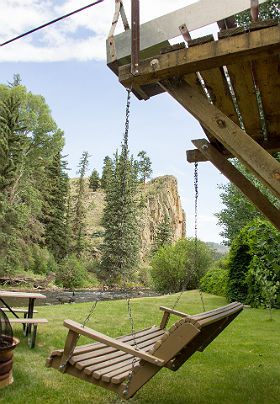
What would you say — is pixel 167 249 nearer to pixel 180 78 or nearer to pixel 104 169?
pixel 180 78

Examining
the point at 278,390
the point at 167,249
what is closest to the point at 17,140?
the point at 167,249

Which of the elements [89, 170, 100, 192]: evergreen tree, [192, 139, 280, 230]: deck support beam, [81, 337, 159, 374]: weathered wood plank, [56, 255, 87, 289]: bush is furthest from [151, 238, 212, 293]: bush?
[89, 170, 100, 192]: evergreen tree

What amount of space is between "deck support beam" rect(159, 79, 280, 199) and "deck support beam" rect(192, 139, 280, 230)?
1646 millimetres

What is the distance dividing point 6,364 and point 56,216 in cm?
3875

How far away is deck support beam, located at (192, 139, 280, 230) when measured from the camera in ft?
15.2

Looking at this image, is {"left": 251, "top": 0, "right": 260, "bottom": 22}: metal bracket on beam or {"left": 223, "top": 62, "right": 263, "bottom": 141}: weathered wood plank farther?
{"left": 223, "top": 62, "right": 263, "bottom": 141}: weathered wood plank

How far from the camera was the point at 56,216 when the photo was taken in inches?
1678

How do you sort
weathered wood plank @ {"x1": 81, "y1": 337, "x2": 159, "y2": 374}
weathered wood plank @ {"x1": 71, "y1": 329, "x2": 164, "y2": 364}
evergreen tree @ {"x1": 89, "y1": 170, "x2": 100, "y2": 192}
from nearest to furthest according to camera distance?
1. weathered wood plank @ {"x1": 81, "y1": 337, "x2": 159, "y2": 374}
2. weathered wood plank @ {"x1": 71, "y1": 329, "x2": 164, "y2": 364}
3. evergreen tree @ {"x1": 89, "y1": 170, "x2": 100, "y2": 192}

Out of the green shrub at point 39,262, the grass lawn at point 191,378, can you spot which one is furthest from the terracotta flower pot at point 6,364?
the green shrub at point 39,262

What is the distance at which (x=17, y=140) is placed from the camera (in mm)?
29531

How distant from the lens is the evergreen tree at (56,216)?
4166cm

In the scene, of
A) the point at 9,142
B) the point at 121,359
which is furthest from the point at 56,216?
the point at 121,359

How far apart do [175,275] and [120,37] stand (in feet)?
78.9

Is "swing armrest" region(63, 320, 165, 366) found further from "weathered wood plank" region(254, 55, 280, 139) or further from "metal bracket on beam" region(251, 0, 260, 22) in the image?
"metal bracket on beam" region(251, 0, 260, 22)
